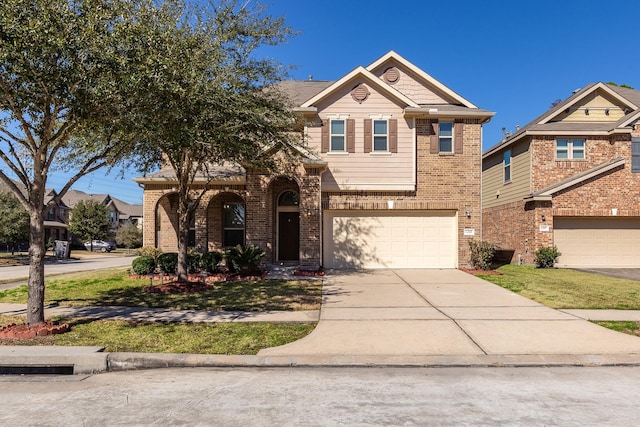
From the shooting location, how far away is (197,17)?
10109 mm

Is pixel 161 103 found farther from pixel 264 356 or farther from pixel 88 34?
pixel 264 356

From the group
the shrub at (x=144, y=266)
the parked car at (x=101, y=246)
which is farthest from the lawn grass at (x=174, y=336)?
the parked car at (x=101, y=246)

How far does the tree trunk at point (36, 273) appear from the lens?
7.19m

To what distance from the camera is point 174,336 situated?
22.7ft

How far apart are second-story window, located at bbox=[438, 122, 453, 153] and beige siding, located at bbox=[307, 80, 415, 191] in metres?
1.17

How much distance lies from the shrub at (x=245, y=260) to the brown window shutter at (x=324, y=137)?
197 inches

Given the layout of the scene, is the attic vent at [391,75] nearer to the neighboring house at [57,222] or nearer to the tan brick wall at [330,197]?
the tan brick wall at [330,197]

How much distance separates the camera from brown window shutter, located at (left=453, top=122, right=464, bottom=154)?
16.4 metres

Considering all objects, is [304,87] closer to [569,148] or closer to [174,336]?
[569,148]

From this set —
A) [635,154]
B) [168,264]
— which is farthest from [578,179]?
[168,264]

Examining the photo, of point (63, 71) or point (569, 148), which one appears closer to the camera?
point (63, 71)

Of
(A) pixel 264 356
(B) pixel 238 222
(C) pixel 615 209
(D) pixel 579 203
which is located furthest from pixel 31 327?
(C) pixel 615 209

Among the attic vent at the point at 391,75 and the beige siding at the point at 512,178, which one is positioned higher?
the attic vent at the point at 391,75

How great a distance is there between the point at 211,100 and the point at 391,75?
1138 centimetres
